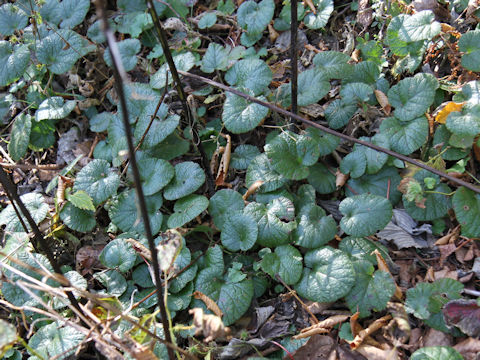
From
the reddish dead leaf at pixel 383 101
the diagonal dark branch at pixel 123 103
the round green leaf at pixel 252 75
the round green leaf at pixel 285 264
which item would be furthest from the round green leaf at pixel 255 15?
the diagonal dark branch at pixel 123 103

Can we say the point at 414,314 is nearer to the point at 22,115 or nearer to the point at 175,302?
the point at 175,302

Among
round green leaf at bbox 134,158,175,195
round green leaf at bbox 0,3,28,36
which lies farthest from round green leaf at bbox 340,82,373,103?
round green leaf at bbox 0,3,28,36

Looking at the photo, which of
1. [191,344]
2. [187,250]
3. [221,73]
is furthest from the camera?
[221,73]

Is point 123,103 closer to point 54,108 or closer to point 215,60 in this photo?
point 215,60

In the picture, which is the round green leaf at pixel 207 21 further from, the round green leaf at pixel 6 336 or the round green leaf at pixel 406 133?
the round green leaf at pixel 6 336

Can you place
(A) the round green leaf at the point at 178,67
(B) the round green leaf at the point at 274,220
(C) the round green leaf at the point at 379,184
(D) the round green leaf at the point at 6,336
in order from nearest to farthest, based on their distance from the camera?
(D) the round green leaf at the point at 6,336
(B) the round green leaf at the point at 274,220
(C) the round green leaf at the point at 379,184
(A) the round green leaf at the point at 178,67

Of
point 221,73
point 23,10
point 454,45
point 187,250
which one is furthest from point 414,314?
point 23,10
